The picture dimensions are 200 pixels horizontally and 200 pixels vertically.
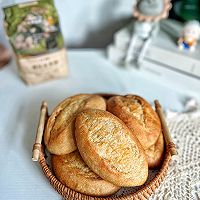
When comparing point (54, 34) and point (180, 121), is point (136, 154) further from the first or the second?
point (54, 34)

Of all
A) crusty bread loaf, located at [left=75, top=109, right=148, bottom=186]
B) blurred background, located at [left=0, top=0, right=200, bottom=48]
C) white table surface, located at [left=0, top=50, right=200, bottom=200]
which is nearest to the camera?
crusty bread loaf, located at [left=75, top=109, right=148, bottom=186]

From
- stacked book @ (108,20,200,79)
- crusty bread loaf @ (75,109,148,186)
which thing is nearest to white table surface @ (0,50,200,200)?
stacked book @ (108,20,200,79)

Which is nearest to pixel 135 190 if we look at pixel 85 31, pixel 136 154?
pixel 136 154

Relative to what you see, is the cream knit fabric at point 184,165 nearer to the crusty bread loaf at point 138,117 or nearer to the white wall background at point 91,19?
the crusty bread loaf at point 138,117

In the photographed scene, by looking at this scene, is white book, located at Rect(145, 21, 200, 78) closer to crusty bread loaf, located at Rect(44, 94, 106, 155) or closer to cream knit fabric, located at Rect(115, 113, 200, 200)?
cream knit fabric, located at Rect(115, 113, 200, 200)

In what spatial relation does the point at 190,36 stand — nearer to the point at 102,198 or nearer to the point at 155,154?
the point at 155,154

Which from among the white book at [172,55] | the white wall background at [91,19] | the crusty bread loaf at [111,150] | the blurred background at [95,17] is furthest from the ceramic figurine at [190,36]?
the crusty bread loaf at [111,150]
